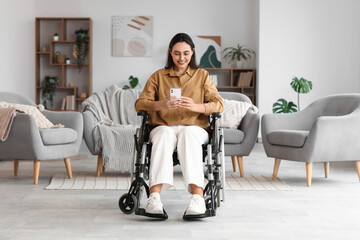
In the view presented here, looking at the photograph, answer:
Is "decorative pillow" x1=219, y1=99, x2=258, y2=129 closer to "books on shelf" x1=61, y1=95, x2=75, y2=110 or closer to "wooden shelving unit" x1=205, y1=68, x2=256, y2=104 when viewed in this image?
"wooden shelving unit" x1=205, y1=68, x2=256, y2=104

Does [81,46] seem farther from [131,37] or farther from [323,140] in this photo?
[323,140]

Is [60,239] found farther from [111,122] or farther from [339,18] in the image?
[339,18]

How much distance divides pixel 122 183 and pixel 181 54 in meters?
1.41

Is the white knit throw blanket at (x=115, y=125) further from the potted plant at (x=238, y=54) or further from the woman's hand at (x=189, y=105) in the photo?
the potted plant at (x=238, y=54)

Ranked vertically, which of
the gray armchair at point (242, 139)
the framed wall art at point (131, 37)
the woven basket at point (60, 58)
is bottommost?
the gray armchair at point (242, 139)

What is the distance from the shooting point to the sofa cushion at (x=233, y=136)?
4480 millimetres

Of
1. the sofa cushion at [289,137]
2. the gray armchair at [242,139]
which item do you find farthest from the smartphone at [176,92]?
the gray armchair at [242,139]

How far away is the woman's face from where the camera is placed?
10.2 ft

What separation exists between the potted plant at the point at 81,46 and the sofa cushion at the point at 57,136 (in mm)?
4206

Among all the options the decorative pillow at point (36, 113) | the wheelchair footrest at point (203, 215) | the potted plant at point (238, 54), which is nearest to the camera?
the wheelchair footrest at point (203, 215)

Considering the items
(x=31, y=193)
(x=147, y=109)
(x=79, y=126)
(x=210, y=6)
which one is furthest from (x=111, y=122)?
(x=210, y=6)

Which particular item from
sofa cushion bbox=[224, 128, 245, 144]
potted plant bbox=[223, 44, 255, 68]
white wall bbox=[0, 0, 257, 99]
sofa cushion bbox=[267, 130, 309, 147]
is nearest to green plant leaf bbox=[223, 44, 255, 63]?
potted plant bbox=[223, 44, 255, 68]

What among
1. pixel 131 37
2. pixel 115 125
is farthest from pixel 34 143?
pixel 131 37

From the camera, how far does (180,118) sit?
312 centimetres
